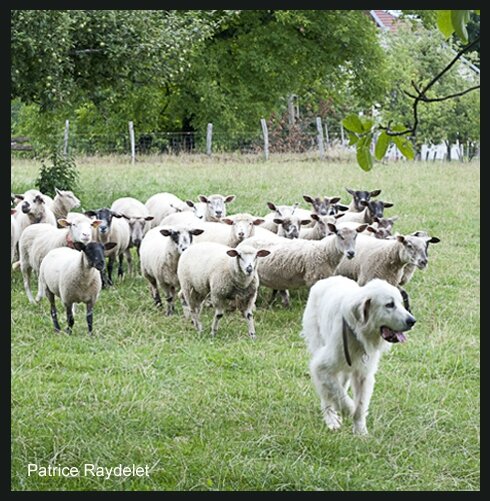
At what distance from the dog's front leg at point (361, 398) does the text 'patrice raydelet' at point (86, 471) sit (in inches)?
55.8

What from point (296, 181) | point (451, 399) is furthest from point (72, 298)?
point (296, 181)

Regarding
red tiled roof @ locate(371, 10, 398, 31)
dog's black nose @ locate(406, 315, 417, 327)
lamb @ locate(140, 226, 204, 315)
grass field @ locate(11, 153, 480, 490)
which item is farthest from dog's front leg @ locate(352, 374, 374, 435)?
red tiled roof @ locate(371, 10, 398, 31)

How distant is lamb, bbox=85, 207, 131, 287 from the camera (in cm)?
1172

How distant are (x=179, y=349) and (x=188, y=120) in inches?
595

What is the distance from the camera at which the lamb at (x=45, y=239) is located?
10.4 m

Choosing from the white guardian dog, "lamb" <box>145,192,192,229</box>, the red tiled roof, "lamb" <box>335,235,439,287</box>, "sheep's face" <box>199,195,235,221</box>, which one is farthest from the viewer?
the red tiled roof

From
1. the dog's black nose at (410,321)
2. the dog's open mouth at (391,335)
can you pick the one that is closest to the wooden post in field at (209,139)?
the dog's open mouth at (391,335)

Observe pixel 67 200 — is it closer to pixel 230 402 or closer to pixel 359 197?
pixel 359 197

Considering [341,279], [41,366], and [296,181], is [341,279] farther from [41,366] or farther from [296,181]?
[296,181]

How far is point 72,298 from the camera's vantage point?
29.5 feet

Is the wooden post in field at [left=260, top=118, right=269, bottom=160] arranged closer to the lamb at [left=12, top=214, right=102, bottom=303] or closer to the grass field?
the grass field

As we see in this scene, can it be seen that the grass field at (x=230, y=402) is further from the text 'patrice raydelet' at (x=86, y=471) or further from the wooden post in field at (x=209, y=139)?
the wooden post in field at (x=209, y=139)

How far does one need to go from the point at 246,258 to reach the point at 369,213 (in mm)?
4015

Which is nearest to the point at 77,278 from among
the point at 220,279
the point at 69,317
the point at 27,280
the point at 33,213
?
the point at 69,317
